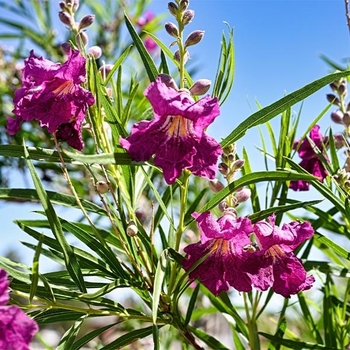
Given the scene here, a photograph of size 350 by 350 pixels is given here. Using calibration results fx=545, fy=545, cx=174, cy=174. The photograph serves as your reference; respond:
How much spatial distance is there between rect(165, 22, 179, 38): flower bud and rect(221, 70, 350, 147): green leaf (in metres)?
0.18

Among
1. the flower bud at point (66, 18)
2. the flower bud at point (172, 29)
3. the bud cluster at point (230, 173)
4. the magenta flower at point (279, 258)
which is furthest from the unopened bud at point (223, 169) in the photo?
the flower bud at point (66, 18)

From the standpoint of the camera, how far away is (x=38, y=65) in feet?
2.63

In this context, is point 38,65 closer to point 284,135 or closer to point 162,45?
point 162,45

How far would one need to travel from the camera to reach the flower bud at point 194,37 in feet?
2.76

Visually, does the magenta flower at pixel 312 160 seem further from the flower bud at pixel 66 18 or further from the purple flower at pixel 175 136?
the flower bud at pixel 66 18

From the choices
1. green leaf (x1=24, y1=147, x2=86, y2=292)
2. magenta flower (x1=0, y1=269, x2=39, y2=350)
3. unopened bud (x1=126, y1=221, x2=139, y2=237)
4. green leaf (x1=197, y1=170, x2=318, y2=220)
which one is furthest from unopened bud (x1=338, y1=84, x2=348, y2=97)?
magenta flower (x1=0, y1=269, x2=39, y2=350)

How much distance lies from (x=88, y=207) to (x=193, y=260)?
26 centimetres

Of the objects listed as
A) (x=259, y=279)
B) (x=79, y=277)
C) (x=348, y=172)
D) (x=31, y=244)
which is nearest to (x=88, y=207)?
(x=31, y=244)

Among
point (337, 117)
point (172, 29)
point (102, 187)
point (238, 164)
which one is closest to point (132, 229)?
point (102, 187)

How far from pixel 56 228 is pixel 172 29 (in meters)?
0.35

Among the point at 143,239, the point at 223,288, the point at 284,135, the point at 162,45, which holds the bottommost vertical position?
the point at 223,288

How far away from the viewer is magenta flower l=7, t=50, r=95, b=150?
778 millimetres

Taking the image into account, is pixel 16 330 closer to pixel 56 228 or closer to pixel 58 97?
pixel 56 228

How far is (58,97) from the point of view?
31.0 inches
